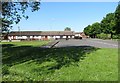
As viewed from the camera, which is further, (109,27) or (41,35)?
(41,35)

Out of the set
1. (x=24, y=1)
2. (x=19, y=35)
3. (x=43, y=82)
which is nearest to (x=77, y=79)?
(x=43, y=82)

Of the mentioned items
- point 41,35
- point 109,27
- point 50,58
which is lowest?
point 41,35

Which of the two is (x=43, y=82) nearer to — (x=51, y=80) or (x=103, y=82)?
(x=51, y=80)

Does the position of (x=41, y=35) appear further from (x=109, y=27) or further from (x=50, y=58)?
(x=50, y=58)

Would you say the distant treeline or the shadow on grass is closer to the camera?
the shadow on grass

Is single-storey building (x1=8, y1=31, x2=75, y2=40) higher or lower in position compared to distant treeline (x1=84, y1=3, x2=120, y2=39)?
lower

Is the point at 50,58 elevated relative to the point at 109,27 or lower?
lower

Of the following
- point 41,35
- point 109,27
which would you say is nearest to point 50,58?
point 109,27

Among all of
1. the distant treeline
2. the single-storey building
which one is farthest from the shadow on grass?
the single-storey building

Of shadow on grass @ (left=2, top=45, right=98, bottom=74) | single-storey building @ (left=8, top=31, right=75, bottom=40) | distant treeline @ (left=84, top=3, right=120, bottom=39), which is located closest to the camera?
shadow on grass @ (left=2, top=45, right=98, bottom=74)

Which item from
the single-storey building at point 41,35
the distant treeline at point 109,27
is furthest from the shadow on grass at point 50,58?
Answer: the single-storey building at point 41,35

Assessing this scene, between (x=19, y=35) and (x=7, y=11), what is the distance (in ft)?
457

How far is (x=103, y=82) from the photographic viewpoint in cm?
977

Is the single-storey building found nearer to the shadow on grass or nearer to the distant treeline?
the distant treeline
